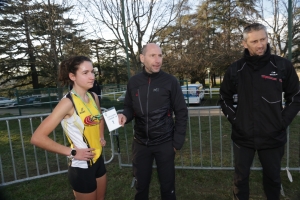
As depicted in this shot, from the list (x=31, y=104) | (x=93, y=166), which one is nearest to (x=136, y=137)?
(x=93, y=166)

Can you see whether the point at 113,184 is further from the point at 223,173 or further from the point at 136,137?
the point at 223,173

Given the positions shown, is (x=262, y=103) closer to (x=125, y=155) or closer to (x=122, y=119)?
(x=122, y=119)

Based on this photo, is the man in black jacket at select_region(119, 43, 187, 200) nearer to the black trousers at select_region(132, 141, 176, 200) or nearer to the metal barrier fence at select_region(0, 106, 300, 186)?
the black trousers at select_region(132, 141, 176, 200)

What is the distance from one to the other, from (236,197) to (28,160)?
472 centimetres

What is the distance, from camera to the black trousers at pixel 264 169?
101 inches

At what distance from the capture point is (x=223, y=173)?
4098 mm

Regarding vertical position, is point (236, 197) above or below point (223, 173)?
above

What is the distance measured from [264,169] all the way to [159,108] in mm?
1387

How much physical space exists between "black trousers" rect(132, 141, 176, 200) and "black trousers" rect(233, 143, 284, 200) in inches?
29.8

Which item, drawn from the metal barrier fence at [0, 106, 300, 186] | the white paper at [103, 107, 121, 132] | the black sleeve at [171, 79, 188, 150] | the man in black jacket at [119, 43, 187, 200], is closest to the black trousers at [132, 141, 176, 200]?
the man in black jacket at [119, 43, 187, 200]

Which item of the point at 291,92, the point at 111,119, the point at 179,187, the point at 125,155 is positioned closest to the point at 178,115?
the point at 111,119

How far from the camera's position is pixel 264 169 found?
2637 millimetres

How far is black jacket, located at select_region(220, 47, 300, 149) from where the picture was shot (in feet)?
8.03

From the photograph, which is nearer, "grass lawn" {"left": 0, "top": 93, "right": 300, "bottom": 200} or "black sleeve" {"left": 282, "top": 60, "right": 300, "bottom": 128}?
"black sleeve" {"left": 282, "top": 60, "right": 300, "bottom": 128}
